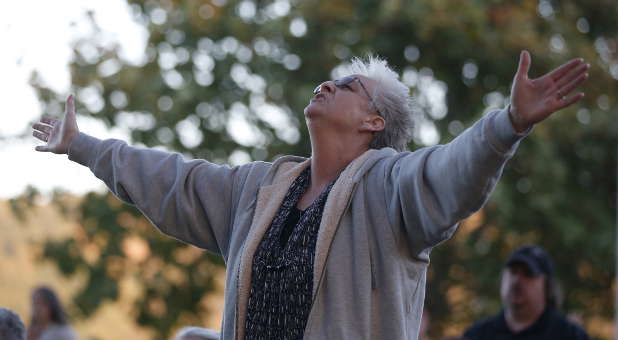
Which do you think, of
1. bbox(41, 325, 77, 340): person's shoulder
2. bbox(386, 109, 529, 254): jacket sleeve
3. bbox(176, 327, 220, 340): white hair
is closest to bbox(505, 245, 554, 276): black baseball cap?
bbox(176, 327, 220, 340): white hair

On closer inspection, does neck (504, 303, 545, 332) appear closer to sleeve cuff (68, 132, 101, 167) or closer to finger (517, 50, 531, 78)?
sleeve cuff (68, 132, 101, 167)

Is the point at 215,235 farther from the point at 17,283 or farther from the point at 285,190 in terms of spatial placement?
the point at 17,283

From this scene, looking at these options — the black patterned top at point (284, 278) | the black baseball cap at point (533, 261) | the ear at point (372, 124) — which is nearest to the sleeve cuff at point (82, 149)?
the black patterned top at point (284, 278)

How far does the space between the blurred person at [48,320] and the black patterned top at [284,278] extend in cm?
550

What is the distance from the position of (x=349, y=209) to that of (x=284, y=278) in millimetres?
309

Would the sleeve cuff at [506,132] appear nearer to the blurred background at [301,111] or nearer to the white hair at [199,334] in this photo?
the white hair at [199,334]

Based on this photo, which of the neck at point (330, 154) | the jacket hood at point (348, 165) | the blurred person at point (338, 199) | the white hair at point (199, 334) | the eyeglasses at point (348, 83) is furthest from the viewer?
the white hair at point (199, 334)

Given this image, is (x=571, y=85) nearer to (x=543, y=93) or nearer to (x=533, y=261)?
(x=543, y=93)

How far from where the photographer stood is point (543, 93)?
3.04 metres

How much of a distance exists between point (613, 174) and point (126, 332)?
13.3 meters

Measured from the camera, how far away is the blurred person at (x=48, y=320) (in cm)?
871

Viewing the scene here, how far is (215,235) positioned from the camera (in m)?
3.93

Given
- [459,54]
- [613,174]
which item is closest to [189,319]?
[459,54]

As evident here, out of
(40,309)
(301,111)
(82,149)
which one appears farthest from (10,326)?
(301,111)
